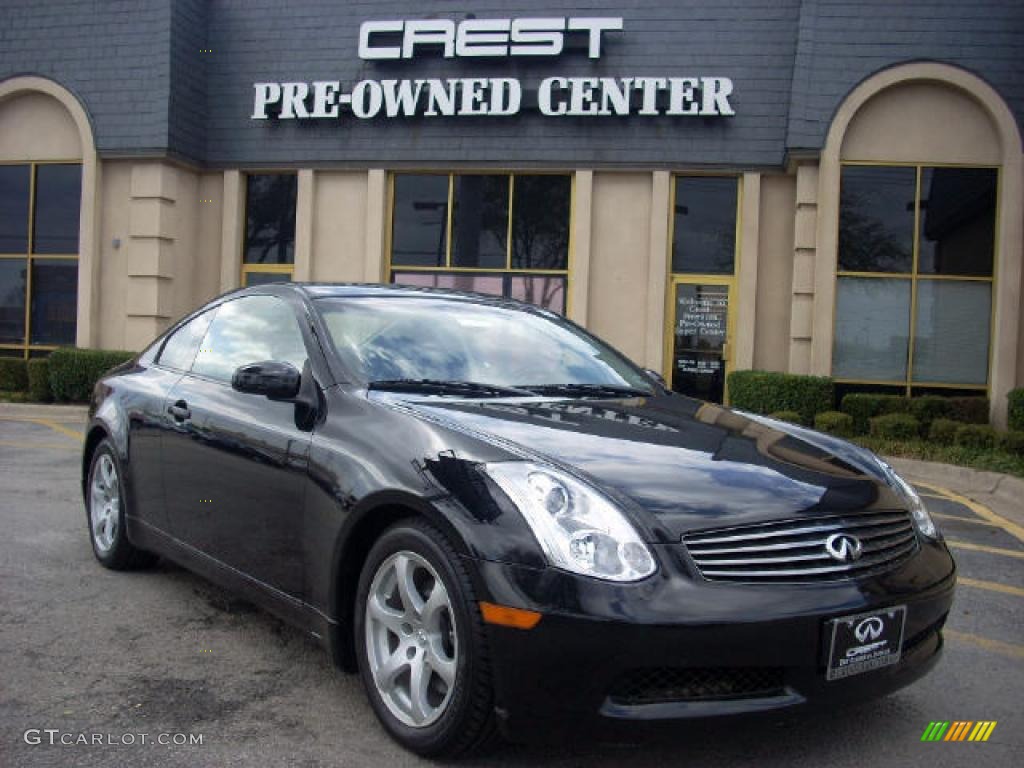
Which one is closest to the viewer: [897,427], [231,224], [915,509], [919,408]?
[915,509]

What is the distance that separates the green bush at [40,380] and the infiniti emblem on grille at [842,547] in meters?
14.4

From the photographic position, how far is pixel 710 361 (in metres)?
14.8

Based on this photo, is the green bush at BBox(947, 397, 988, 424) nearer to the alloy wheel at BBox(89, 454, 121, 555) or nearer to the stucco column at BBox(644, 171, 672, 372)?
the stucco column at BBox(644, 171, 672, 372)

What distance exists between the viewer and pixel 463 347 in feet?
13.4

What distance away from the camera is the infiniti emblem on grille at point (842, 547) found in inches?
113

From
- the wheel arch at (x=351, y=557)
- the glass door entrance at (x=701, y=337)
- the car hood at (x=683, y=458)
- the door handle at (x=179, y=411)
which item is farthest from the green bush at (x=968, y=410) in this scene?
the wheel arch at (x=351, y=557)

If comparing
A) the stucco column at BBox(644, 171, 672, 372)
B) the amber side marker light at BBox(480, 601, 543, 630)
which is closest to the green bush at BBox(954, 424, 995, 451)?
the stucco column at BBox(644, 171, 672, 372)

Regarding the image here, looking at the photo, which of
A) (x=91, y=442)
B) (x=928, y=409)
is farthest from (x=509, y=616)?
(x=928, y=409)

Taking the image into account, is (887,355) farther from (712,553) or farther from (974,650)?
(712,553)

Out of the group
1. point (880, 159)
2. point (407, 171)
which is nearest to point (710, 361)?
point (880, 159)

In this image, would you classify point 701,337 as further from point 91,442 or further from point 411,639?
point 411,639

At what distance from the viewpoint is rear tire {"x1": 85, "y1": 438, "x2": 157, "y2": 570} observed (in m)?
5.00

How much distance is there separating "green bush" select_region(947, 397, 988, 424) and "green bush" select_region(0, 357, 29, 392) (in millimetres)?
13587

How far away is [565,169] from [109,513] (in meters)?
10.9
